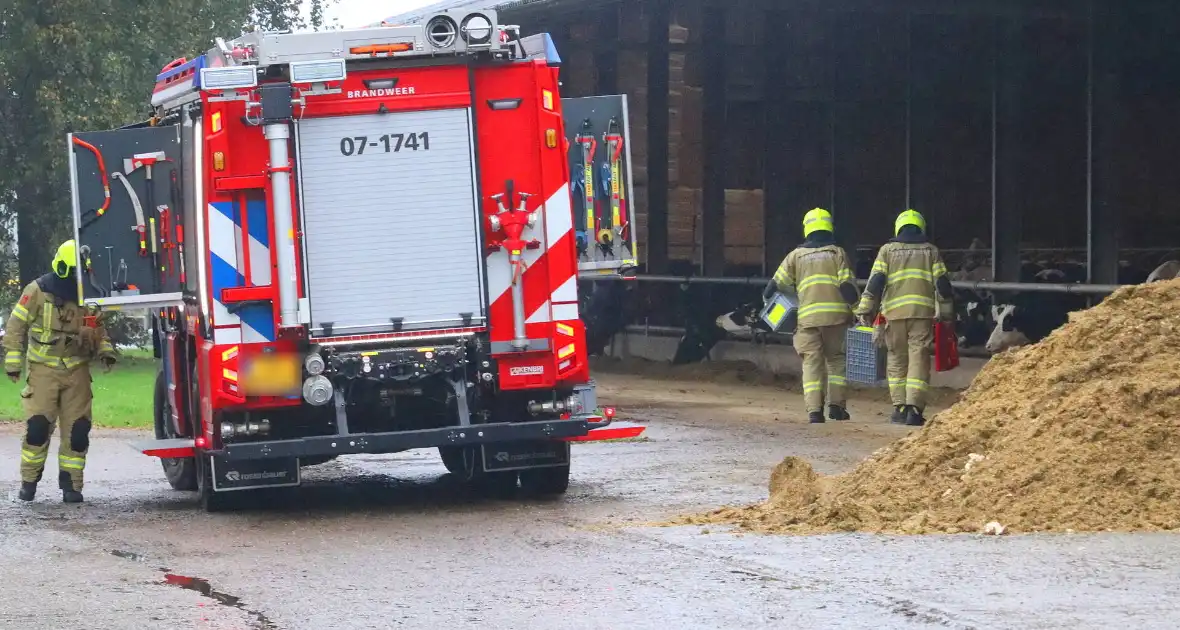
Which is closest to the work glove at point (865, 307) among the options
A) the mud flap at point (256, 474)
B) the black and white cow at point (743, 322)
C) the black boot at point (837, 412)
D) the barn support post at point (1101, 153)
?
the black boot at point (837, 412)

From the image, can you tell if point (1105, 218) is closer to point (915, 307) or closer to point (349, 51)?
point (915, 307)

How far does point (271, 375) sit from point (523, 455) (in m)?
1.63

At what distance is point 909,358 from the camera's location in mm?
15492

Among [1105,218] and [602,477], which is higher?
[1105,218]

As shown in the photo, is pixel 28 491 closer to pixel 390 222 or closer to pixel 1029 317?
pixel 390 222

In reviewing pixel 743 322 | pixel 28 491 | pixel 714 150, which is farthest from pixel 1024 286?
pixel 28 491

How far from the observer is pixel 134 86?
2620 centimetres

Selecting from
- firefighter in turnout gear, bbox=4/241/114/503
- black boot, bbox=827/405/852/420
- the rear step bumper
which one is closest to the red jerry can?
black boot, bbox=827/405/852/420

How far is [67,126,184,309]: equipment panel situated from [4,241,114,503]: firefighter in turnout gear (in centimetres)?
122

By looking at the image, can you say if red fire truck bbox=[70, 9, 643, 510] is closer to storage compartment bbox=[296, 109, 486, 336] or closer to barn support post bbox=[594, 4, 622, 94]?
storage compartment bbox=[296, 109, 486, 336]

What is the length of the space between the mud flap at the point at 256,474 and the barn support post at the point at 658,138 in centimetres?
1324

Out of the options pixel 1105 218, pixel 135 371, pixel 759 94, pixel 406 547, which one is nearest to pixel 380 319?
pixel 406 547

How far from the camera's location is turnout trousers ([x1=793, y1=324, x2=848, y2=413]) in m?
15.6

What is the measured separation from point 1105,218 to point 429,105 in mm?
9150
